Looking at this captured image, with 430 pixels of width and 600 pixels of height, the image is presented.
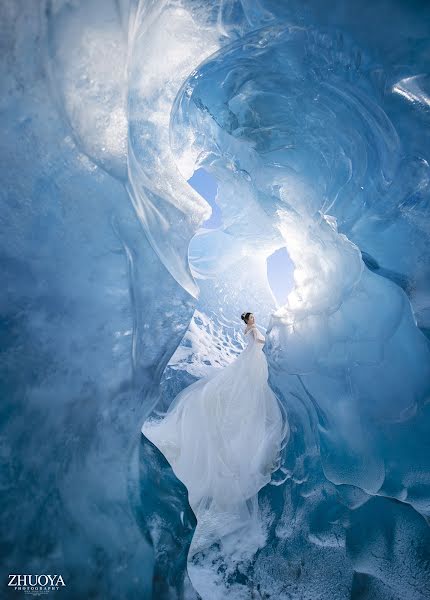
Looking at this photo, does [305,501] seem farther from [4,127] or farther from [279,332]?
[4,127]

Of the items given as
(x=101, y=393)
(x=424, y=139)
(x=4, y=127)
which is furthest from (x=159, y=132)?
(x=101, y=393)

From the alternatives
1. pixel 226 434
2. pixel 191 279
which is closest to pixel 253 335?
pixel 226 434

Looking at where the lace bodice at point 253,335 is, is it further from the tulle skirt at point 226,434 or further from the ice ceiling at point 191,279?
the ice ceiling at point 191,279
